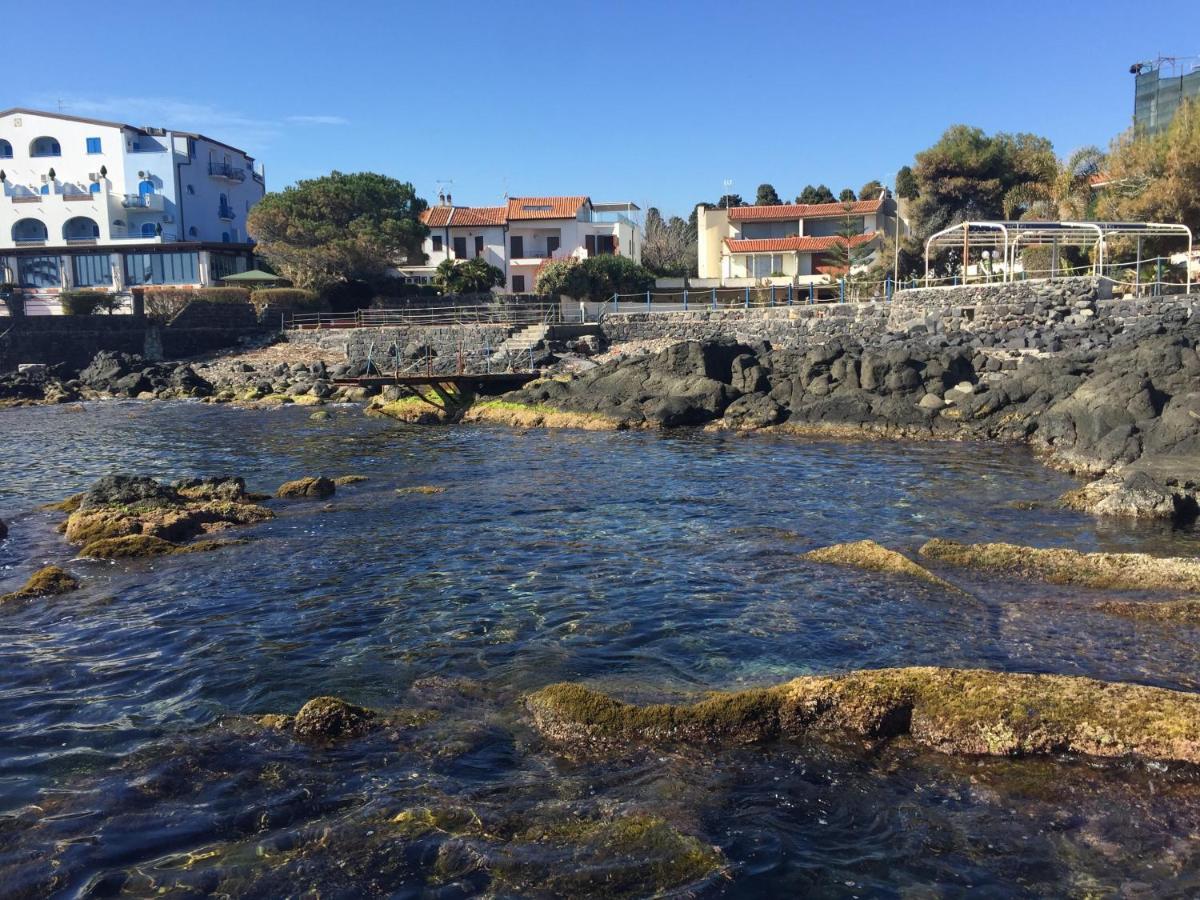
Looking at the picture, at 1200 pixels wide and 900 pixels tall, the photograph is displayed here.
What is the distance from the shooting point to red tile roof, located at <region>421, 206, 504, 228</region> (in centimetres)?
6900

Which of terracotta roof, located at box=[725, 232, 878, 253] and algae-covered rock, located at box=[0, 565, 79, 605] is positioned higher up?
terracotta roof, located at box=[725, 232, 878, 253]

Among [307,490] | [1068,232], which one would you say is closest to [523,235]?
[1068,232]

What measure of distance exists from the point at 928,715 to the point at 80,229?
78.3 metres

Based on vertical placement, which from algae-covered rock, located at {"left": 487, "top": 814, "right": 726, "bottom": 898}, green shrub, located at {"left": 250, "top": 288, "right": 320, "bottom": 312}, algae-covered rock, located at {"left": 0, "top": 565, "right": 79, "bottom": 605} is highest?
green shrub, located at {"left": 250, "top": 288, "right": 320, "bottom": 312}

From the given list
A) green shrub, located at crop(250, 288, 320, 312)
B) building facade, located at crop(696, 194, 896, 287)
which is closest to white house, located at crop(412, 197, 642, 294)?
building facade, located at crop(696, 194, 896, 287)

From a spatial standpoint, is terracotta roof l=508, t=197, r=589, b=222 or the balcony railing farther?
the balcony railing

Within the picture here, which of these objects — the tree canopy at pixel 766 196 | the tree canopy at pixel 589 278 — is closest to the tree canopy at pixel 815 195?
the tree canopy at pixel 766 196

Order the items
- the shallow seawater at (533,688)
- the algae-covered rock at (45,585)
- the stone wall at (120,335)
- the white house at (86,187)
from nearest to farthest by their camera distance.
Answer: the shallow seawater at (533,688) → the algae-covered rock at (45,585) → the stone wall at (120,335) → the white house at (86,187)

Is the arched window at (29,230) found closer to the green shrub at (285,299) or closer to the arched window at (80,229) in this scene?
the arched window at (80,229)

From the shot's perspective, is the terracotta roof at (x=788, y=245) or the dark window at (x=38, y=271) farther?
the dark window at (x=38, y=271)

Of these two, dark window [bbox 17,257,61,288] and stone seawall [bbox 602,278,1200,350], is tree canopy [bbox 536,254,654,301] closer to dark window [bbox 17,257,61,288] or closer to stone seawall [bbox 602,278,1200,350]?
stone seawall [bbox 602,278,1200,350]

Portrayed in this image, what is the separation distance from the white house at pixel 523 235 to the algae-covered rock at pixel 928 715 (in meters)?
62.0

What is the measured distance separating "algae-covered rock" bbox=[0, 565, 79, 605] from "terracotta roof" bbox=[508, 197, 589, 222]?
58.7 m

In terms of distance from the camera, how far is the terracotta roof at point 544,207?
68625 mm
